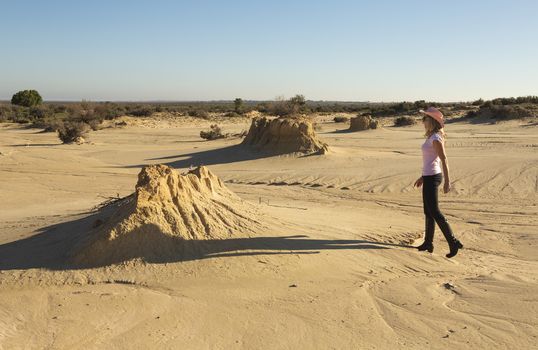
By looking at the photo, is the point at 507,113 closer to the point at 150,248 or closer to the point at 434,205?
the point at 434,205

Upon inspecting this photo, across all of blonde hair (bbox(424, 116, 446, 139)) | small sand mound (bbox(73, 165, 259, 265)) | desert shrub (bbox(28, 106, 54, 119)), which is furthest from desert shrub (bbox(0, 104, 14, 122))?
blonde hair (bbox(424, 116, 446, 139))

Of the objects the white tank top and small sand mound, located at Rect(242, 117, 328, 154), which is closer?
the white tank top

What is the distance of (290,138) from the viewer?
16234mm

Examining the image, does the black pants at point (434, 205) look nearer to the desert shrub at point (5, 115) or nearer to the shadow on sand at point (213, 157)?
the shadow on sand at point (213, 157)

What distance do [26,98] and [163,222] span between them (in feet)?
173

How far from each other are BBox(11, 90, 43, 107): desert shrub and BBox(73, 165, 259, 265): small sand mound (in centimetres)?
5113

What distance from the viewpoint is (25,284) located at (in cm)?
A: 485

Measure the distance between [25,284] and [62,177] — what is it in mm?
9233

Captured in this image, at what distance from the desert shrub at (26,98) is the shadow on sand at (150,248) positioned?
50.9 meters

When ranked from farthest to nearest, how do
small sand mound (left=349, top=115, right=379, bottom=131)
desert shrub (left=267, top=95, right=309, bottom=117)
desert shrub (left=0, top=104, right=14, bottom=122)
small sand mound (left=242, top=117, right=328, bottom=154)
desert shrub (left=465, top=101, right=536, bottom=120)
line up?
desert shrub (left=0, top=104, right=14, bottom=122) → desert shrub (left=267, top=95, right=309, bottom=117) → desert shrub (left=465, top=101, right=536, bottom=120) → small sand mound (left=349, top=115, right=379, bottom=131) → small sand mound (left=242, top=117, right=328, bottom=154)

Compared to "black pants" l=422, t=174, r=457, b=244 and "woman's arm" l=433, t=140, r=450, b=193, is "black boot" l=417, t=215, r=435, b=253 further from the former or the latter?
"woman's arm" l=433, t=140, r=450, b=193

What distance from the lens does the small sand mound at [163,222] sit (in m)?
5.27

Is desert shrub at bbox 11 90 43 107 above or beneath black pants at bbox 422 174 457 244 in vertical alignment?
above

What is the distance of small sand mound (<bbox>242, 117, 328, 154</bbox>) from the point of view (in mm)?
15895
